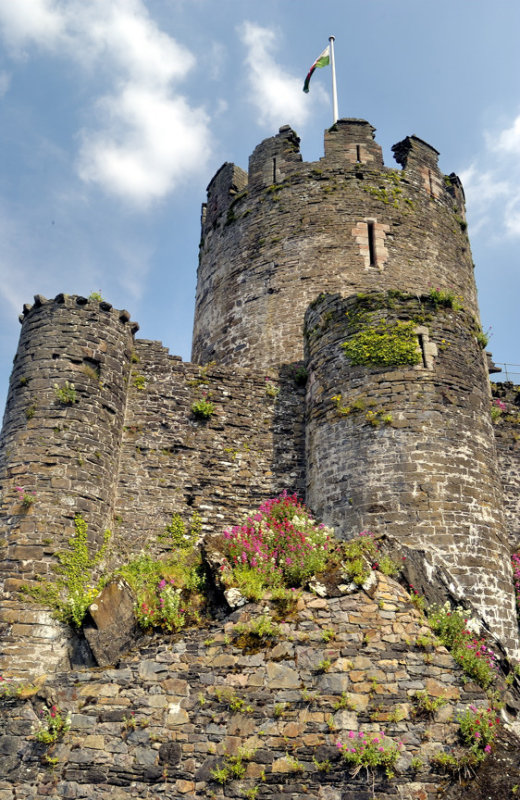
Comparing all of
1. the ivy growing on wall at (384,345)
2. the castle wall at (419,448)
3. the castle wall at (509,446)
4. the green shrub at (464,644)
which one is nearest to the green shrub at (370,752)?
the green shrub at (464,644)

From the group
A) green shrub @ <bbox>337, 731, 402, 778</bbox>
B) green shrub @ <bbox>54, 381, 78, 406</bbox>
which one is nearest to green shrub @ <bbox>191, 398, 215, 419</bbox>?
green shrub @ <bbox>54, 381, 78, 406</bbox>

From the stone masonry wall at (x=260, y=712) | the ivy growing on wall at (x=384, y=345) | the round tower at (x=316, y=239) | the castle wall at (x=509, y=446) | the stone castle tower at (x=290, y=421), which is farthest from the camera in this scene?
the round tower at (x=316, y=239)

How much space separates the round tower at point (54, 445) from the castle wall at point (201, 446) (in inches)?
15.8

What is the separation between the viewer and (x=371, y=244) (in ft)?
52.7

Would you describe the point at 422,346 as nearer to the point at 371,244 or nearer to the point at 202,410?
the point at 202,410

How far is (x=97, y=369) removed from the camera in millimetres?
12109

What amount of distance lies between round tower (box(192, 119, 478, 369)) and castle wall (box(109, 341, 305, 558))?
1.95m

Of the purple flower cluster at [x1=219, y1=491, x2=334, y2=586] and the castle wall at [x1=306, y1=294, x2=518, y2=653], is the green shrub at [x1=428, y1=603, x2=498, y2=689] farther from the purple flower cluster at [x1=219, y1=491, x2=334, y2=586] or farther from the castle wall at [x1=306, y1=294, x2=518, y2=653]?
the purple flower cluster at [x1=219, y1=491, x2=334, y2=586]

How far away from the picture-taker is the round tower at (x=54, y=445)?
9.68 metres

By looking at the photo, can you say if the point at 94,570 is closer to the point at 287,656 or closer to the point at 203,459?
the point at 203,459

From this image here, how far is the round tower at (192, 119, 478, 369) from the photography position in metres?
15.6

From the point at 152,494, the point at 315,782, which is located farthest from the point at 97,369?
the point at 315,782

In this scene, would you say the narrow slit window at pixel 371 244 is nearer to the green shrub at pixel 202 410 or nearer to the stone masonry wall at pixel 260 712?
the green shrub at pixel 202 410

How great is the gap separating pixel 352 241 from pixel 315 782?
11896 millimetres
